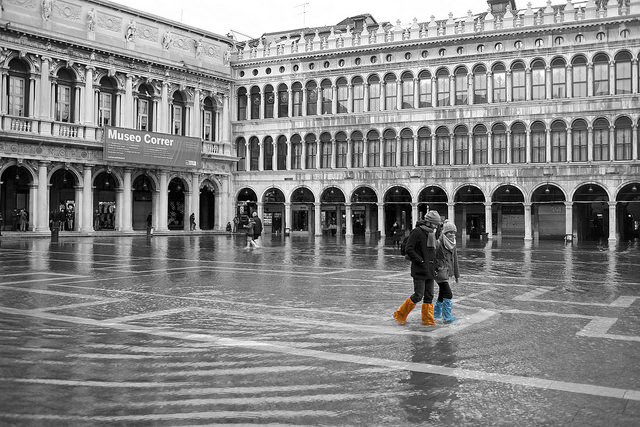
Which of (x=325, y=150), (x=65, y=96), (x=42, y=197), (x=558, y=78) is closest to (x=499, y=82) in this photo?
(x=558, y=78)

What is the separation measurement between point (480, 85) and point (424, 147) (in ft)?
18.8

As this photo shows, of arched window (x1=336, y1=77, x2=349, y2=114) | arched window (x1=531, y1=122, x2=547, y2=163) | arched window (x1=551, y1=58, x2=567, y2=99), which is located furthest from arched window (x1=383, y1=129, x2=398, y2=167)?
arched window (x1=551, y1=58, x2=567, y2=99)

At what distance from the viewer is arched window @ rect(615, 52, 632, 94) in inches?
1601

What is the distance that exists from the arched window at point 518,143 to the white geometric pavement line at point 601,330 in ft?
115

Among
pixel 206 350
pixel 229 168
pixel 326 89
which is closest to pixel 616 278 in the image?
pixel 206 350

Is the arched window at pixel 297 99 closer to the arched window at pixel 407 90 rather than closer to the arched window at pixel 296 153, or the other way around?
the arched window at pixel 296 153

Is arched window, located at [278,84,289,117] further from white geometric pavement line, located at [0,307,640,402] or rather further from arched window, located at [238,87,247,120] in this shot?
white geometric pavement line, located at [0,307,640,402]

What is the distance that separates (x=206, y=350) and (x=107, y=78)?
40.4 meters

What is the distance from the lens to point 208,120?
5178cm

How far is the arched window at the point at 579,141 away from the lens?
41.7 meters

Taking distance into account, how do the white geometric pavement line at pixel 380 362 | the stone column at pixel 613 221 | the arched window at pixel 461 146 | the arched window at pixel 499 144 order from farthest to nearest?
the arched window at pixel 461 146
the arched window at pixel 499 144
the stone column at pixel 613 221
the white geometric pavement line at pixel 380 362

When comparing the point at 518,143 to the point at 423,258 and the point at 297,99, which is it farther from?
the point at 423,258

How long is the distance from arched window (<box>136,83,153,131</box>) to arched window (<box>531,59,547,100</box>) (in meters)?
26.9

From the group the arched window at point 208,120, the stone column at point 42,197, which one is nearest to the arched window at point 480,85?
the arched window at point 208,120
